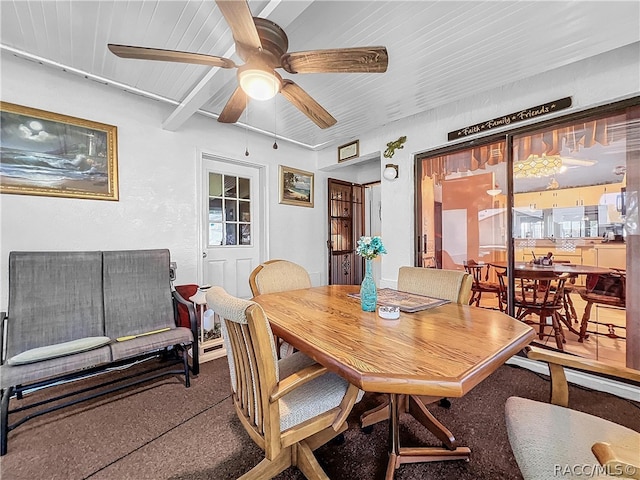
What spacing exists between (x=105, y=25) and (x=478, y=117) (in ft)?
10.4

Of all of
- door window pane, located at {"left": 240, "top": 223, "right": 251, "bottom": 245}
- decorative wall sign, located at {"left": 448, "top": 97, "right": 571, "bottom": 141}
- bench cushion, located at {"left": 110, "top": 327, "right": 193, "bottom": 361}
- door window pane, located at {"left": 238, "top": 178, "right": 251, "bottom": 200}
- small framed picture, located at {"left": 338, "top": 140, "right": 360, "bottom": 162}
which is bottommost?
bench cushion, located at {"left": 110, "top": 327, "right": 193, "bottom": 361}

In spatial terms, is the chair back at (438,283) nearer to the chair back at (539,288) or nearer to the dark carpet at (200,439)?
the dark carpet at (200,439)

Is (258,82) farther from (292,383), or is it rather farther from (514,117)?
(514,117)

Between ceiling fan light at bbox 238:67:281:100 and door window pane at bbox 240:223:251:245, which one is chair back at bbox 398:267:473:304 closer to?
ceiling fan light at bbox 238:67:281:100

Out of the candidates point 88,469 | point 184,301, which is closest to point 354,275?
point 184,301

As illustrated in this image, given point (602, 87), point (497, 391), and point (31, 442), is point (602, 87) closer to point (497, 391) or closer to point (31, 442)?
point (497, 391)

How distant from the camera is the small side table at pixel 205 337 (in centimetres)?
269

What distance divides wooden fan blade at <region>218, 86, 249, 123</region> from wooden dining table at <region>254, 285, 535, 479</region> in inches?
54.8

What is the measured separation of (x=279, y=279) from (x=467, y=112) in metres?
2.58

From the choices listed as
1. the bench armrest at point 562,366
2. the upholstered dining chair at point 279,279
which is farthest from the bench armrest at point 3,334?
the bench armrest at point 562,366

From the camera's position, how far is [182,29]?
5.72 ft

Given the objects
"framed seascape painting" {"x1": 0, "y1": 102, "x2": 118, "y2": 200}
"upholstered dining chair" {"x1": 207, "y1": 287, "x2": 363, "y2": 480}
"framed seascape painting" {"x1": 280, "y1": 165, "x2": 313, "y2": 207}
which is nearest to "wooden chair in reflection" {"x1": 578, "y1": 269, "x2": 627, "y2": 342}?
"upholstered dining chair" {"x1": 207, "y1": 287, "x2": 363, "y2": 480}

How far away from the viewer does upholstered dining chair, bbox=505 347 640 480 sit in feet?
2.76

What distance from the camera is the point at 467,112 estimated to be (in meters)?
2.90
